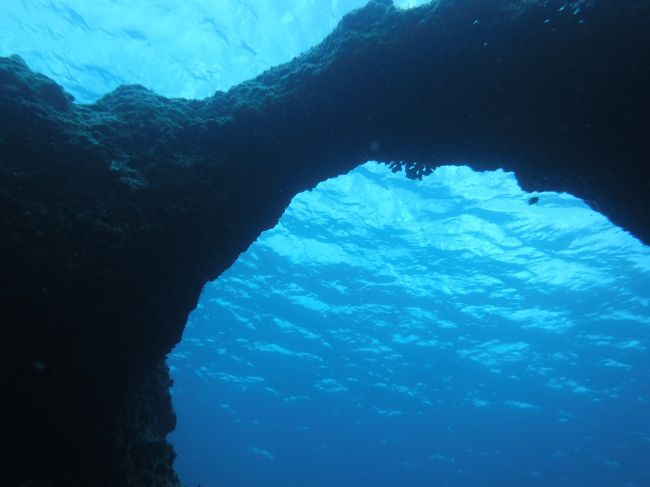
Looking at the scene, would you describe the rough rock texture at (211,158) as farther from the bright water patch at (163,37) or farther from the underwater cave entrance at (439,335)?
the bright water patch at (163,37)

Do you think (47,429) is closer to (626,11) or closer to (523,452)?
(626,11)

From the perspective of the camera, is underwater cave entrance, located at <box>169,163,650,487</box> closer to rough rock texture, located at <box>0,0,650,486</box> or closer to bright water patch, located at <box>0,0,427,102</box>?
rough rock texture, located at <box>0,0,650,486</box>

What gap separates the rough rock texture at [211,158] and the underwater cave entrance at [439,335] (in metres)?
3.65

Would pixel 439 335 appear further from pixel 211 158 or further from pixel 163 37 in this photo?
pixel 211 158

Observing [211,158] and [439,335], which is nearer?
[211,158]

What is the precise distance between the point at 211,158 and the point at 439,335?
23200mm

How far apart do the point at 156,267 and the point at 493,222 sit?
14.6 m

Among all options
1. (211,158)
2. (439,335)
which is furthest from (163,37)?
(439,335)

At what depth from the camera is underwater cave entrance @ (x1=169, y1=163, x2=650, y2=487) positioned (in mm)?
16609

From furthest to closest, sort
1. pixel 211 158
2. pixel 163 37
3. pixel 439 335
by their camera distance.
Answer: pixel 439 335 → pixel 163 37 → pixel 211 158

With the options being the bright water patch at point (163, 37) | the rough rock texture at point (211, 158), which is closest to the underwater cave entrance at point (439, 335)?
the rough rock texture at point (211, 158)

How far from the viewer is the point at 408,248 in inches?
750

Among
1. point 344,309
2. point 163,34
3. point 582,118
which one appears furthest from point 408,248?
point 582,118

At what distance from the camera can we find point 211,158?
5.53 m
